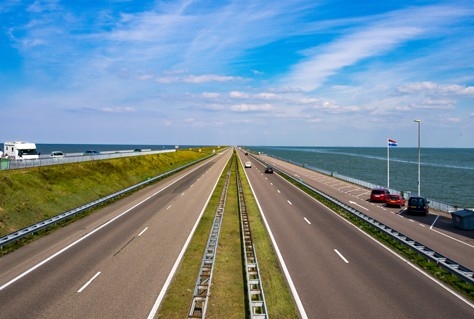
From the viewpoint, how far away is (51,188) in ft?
121

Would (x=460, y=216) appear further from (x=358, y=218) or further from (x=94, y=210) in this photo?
(x=94, y=210)

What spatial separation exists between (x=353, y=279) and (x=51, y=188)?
1154 inches

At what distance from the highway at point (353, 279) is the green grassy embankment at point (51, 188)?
16.7 meters

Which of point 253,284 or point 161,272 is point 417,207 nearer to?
point 253,284

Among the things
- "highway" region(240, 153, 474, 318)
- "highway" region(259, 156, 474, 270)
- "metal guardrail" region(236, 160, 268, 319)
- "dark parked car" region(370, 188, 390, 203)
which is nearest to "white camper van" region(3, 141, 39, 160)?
"highway" region(240, 153, 474, 318)

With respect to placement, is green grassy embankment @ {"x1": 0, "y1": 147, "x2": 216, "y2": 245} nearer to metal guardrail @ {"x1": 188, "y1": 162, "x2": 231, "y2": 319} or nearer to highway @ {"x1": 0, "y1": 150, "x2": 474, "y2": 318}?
highway @ {"x1": 0, "y1": 150, "x2": 474, "y2": 318}

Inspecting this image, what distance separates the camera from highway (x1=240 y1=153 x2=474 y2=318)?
13617 mm

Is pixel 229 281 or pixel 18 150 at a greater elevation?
pixel 18 150

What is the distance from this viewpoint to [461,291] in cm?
1558

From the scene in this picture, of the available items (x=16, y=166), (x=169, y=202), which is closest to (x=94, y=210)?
(x=169, y=202)

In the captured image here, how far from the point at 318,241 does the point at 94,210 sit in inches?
764

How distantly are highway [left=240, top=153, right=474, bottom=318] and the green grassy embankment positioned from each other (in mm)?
16742

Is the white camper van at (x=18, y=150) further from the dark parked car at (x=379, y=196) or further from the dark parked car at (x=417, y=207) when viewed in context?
the dark parked car at (x=417, y=207)

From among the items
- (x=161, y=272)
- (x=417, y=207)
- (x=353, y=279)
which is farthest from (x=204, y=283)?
(x=417, y=207)
